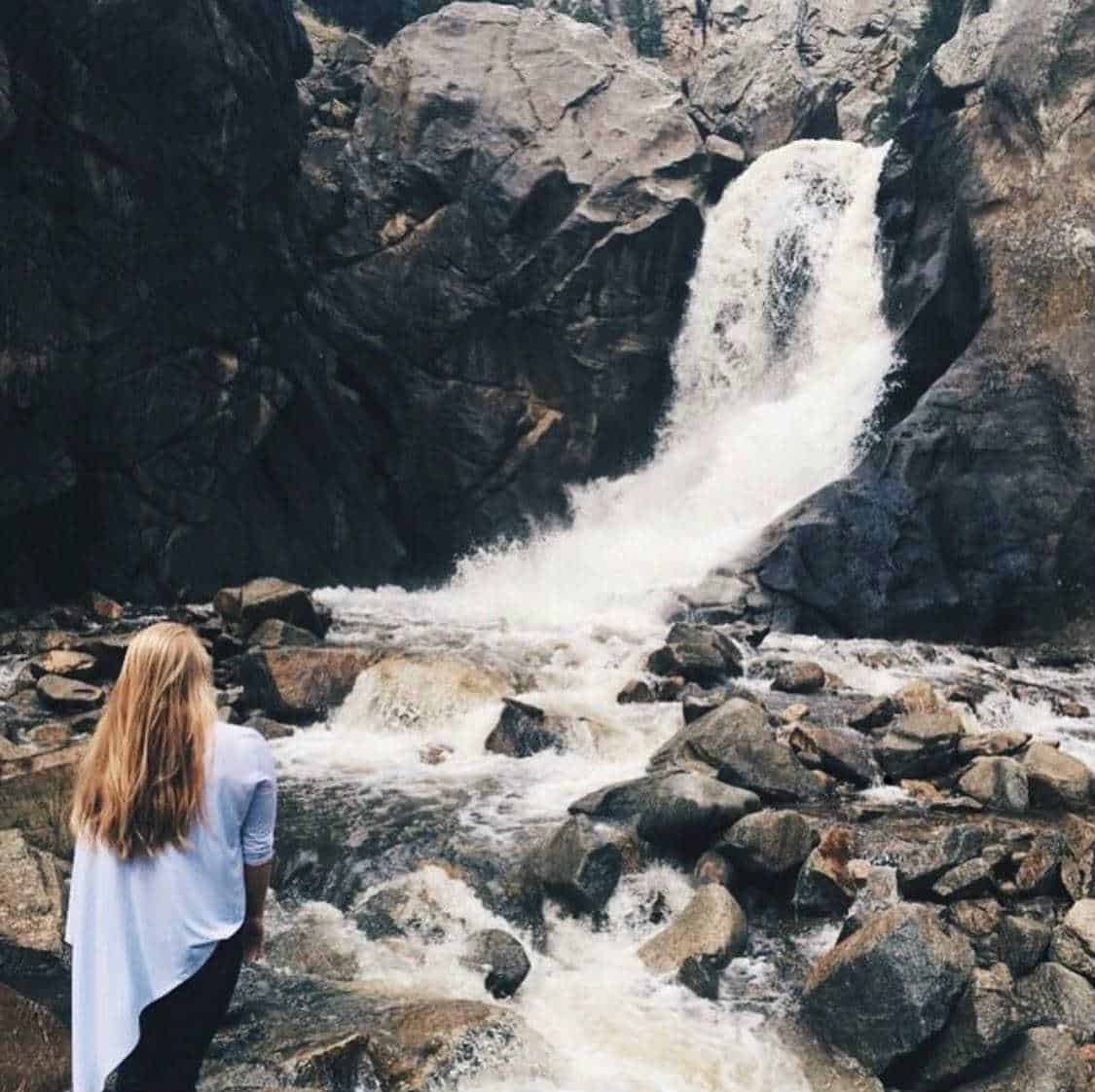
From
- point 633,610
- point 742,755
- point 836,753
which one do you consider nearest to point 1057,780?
point 836,753

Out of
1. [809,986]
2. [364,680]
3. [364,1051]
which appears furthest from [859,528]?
[364,1051]

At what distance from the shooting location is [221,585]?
88.4 feet

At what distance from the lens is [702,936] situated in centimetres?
889

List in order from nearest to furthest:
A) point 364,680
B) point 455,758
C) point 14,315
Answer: point 455,758, point 364,680, point 14,315

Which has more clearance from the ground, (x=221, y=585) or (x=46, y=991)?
(x=46, y=991)

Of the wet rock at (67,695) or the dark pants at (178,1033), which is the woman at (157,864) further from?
the wet rock at (67,695)

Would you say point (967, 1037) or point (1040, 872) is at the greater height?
point (1040, 872)

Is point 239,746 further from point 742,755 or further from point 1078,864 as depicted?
point 742,755

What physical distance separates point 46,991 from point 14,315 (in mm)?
18915

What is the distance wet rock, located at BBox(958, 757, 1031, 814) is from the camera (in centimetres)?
1170

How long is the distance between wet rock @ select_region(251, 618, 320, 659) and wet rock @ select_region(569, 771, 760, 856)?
410 inches

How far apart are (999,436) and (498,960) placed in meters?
17.7

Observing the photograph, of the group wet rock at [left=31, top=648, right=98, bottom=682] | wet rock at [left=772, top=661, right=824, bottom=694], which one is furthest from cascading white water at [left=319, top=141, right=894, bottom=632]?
wet rock at [left=31, top=648, right=98, bottom=682]

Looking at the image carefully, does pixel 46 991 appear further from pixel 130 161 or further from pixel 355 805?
pixel 130 161
